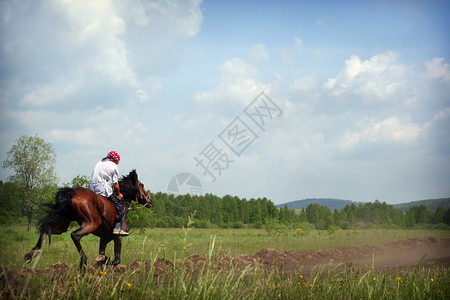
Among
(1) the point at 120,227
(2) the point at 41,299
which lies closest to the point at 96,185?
(1) the point at 120,227

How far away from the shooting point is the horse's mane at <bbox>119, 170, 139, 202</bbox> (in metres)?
8.97

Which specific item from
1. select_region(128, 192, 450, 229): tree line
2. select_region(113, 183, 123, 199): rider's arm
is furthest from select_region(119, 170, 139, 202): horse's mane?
select_region(128, 192, 450, 229): tree line

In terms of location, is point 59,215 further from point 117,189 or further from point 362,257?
point 362,257

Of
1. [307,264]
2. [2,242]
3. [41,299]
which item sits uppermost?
[2,242]

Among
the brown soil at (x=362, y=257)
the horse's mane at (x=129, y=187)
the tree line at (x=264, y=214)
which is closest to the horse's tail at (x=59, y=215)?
the horse's mane at (x=129, y=187)

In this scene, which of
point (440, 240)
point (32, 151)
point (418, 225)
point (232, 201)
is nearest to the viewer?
point (440, 240)

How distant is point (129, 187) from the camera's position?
8.98 meters

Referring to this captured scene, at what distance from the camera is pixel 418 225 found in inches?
1134

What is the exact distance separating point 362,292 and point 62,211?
5.78m

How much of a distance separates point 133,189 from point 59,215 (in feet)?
6.73

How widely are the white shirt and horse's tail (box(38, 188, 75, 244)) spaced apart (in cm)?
86

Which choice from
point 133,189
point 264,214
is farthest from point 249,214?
point 133,189

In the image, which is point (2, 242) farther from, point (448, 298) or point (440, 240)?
point (440, 240)

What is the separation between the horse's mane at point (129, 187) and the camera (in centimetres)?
897
